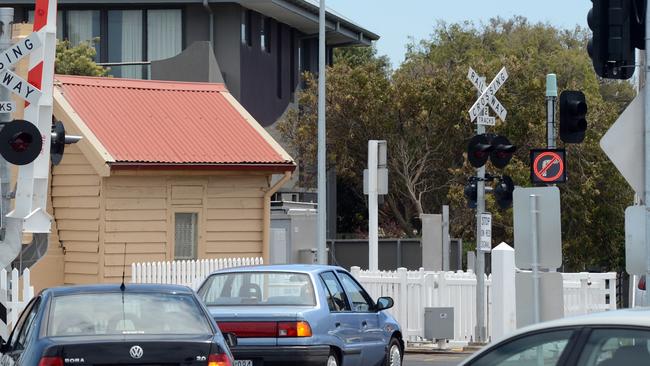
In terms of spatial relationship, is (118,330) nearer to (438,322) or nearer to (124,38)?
(438,322)

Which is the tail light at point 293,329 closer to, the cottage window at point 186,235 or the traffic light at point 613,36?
the traffic light at point 613,36

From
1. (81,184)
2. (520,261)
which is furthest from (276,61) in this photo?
(520,261)

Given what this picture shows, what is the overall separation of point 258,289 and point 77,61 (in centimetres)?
2555

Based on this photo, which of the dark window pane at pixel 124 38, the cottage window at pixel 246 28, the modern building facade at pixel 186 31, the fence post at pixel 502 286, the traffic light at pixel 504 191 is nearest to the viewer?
the fence post at pixel 502 286

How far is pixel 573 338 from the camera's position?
21.7 ft

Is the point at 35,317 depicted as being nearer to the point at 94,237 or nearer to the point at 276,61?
the point at 94,237

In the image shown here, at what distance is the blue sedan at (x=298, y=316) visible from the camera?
14102 mm

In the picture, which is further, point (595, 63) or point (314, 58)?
point (314, 58)

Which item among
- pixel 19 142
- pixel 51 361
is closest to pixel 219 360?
pixel 51 361

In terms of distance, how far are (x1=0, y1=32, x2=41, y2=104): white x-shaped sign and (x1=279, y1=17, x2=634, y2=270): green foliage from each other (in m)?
28.7

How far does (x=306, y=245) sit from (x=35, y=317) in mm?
24379

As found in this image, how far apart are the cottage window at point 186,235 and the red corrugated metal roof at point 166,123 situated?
53.1 inches

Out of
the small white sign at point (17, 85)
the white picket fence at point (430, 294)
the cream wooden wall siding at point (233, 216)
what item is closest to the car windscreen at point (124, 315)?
the small white sign at point (17, 85)

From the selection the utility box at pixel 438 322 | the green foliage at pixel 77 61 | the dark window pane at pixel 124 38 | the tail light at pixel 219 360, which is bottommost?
the utility box at pixel 438 322
